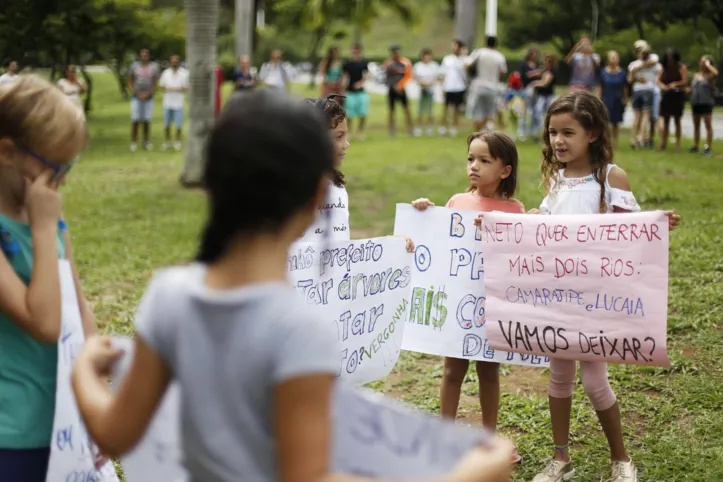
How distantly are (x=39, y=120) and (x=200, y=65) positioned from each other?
10150 millimetres

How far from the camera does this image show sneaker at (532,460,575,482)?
3.98 meters

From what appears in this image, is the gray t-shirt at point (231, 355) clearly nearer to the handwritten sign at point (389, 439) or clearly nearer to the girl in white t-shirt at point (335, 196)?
the handwritten sign at point (389, 439)

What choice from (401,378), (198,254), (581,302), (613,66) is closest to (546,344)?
(581,302)

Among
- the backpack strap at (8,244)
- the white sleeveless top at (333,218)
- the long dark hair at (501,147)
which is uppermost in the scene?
the long dark hair at (501,147)

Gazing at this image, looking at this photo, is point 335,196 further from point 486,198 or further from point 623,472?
point 623,472

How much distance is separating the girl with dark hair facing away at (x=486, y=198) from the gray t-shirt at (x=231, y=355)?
260cm

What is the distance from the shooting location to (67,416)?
84.5 inches

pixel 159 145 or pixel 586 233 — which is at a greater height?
pixel 586 233

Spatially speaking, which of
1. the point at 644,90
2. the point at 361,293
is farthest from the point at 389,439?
the point at 644,90

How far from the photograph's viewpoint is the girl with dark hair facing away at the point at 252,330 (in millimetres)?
1390

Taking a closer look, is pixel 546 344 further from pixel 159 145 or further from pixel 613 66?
pixel 159 145

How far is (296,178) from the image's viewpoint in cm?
145

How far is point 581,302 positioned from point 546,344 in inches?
8.6

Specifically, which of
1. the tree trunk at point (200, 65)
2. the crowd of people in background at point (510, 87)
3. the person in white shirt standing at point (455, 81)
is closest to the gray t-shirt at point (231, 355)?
the tree trunk at point (200, 65)
